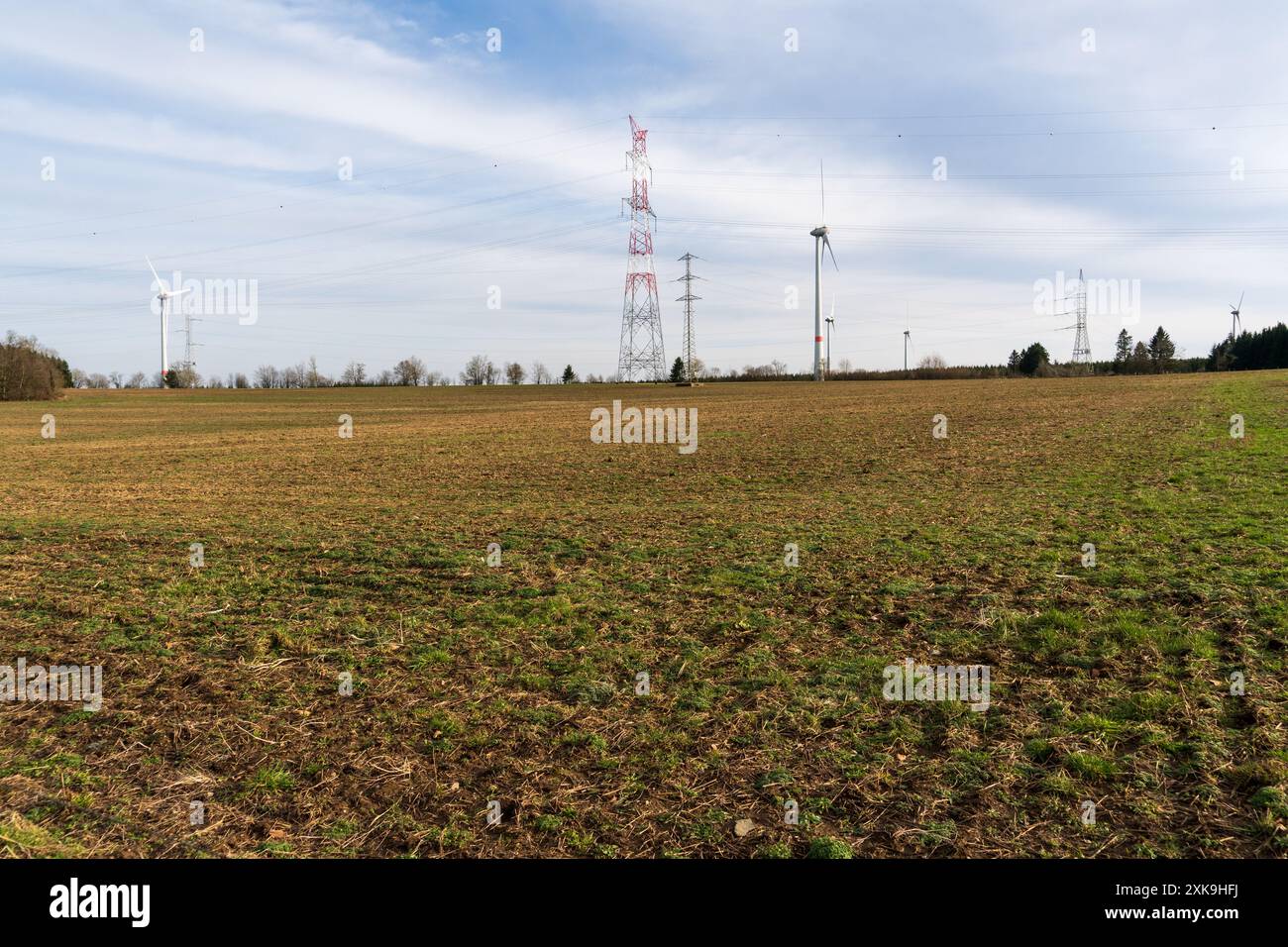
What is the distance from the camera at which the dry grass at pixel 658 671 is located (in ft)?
19.4

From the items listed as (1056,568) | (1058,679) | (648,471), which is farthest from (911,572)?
(648,471)

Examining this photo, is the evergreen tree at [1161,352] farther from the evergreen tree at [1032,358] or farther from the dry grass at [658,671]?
the dry grass at [658,671]

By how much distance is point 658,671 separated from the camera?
8.88 metres

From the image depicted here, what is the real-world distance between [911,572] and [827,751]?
20.8 feet

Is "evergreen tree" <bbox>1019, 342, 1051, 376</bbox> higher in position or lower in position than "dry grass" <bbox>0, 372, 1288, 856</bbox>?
higher

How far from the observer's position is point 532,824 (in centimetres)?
589

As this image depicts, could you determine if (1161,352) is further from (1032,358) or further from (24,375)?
(24,375)

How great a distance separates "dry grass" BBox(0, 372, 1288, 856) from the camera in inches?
233

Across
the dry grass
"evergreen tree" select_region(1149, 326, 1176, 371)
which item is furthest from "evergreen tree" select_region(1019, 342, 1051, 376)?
the dry grass

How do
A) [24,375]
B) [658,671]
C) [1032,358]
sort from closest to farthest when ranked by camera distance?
[658,671]
[24,375]
[1032,358]

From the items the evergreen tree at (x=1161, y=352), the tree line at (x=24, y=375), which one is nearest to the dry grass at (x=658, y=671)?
the tree line at (x=24, y=375)

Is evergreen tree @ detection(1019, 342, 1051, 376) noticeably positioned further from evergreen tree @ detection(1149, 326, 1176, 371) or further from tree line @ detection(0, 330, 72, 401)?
tree line @ detection(0, 330, 72, 401)

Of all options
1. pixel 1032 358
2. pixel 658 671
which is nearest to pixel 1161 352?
pixel 1032 358
